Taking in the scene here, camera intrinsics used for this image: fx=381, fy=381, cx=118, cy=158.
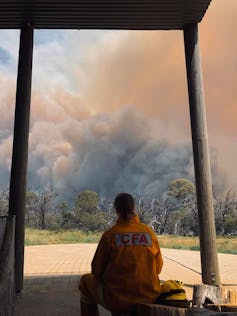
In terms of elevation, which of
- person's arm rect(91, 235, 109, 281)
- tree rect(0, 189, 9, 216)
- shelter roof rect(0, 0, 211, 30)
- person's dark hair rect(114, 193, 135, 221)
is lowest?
person's arm rect(91, 235, 109, 281)

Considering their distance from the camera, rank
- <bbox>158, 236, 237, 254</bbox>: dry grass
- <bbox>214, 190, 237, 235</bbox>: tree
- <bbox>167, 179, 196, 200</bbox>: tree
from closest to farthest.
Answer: <bbox>158, 236, 237, 254</bbox>: dry grass
<bbox>214, 190, 237, 235</bbox>: tree
<bbox>167, 179, 196, 200</bbox>: tree

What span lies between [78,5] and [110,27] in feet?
3.49

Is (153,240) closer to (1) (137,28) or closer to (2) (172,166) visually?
(1) (137,28)

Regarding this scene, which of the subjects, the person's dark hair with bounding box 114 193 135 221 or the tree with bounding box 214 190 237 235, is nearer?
the person's dark hair with bounding box 114 193 135 221

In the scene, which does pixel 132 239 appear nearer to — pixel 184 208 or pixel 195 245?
pixel 195 245

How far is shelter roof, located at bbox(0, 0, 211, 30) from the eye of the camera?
7.41 m

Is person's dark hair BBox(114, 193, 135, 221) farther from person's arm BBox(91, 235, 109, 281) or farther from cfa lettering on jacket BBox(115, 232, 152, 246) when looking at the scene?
person's arm BBox(91, 235, 109, 281)

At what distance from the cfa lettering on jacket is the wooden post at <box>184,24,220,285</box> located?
4.49 meters

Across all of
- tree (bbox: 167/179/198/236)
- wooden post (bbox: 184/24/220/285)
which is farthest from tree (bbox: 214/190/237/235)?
wooden post (bbox: 184/24/220/285)

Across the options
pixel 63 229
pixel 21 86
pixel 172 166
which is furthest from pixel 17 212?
pixel 172 166

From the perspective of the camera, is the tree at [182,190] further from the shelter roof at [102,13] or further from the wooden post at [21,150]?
the wooden post at [21,150]

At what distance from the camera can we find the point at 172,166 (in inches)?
3760

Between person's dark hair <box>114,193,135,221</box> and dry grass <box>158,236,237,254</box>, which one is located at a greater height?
person's dark hair <box>114,193,135,221</box>

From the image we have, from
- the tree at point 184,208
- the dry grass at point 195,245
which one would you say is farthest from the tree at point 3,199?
the dry grass at point 195,245
